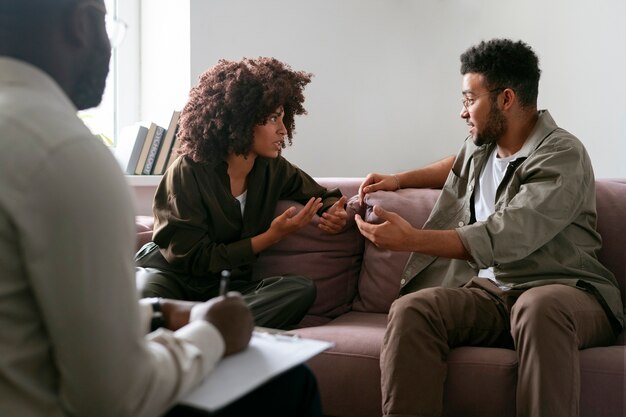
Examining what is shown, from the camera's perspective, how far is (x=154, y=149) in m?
3.26

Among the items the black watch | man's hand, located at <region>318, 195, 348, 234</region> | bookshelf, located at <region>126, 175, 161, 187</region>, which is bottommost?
bookshelf, located at <region>126, 175, 161, 187</region>

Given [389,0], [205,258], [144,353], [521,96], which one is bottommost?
[205,258]

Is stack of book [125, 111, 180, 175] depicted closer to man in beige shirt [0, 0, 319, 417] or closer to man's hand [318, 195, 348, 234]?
man's hand [318, 195, 348, 234]

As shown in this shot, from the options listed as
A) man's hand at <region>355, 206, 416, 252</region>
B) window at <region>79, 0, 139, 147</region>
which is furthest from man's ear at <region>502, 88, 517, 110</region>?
Result: window at <region>79, 0, 139, 147</region>

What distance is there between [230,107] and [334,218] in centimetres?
50

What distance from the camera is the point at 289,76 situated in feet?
8.30

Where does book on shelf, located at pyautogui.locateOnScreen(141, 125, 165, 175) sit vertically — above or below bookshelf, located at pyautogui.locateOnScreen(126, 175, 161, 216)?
above

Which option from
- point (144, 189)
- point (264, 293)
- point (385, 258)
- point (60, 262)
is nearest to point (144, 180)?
point (144, 189)

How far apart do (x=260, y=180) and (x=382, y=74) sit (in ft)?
Result: 4.61

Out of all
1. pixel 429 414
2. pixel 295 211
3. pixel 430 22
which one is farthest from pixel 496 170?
pixel 430 22

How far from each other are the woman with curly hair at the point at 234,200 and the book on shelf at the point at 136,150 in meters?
0.75

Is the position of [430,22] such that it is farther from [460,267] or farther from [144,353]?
[144,353]

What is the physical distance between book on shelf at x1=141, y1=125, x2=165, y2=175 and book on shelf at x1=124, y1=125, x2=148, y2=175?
0.14ft

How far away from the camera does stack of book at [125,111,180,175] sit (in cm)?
322
